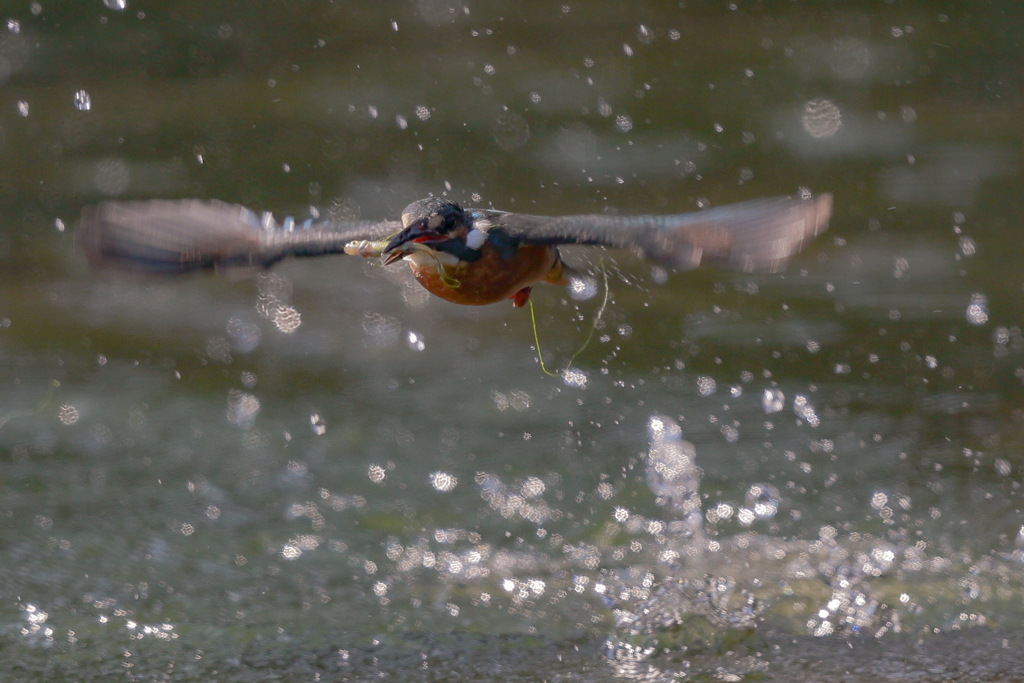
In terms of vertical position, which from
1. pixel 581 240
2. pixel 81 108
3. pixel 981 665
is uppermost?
pixel 81 108

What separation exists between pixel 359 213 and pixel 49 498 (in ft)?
9.71

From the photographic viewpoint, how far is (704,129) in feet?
24.1

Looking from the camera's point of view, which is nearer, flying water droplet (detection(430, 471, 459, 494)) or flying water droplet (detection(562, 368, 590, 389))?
flying water droplet (detection(430, 471, 459, 494))

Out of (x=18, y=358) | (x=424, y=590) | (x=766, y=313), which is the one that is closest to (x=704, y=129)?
(x=766, y=313)

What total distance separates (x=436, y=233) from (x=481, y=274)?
18cm

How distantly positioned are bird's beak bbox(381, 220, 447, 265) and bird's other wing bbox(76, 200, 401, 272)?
10.4 inches

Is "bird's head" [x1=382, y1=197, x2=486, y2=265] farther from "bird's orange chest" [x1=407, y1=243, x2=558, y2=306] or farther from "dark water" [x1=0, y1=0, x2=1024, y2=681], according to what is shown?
"dark water" [x1=0, y1=0, x2=1024, y2=681]

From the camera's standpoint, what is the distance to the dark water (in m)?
3.15

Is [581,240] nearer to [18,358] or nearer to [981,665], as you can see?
[981,665]

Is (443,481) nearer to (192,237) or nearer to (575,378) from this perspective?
(575,378)

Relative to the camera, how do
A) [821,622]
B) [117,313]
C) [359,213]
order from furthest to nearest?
[359,213]
[117,313]
[821,622]

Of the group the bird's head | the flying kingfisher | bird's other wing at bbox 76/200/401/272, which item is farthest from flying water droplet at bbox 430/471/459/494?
the bird's head

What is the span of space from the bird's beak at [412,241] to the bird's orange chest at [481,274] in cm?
9

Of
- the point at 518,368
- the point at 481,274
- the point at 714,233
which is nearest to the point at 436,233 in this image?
the point at 481,274
